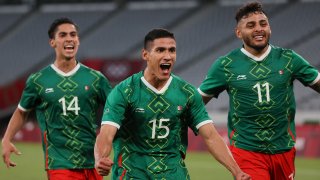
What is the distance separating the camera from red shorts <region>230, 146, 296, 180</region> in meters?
7.19

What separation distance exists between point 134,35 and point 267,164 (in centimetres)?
2415

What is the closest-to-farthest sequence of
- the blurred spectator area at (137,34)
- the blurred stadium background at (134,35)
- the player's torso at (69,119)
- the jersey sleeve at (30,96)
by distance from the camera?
the player's torso at (69,119), the jersey sleeve at (30,96), the blurred stadium background at (134,35), the blurred spectator area at (137,34)

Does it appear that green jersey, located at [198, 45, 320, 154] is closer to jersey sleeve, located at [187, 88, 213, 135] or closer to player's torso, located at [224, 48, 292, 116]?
player's torso, located at [224, 48, 292, 116]

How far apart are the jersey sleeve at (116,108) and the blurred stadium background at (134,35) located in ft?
55.6

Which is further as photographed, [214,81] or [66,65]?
[66,65]

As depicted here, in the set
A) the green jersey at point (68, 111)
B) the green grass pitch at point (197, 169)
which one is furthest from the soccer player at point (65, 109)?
the green grass pitch at point (197, 169)

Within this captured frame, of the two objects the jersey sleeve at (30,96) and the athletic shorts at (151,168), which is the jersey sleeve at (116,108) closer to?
the athletic shorts at (151,168)

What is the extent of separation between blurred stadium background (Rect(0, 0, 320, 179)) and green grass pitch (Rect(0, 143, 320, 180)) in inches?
187

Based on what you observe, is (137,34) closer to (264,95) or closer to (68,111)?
(68,111)

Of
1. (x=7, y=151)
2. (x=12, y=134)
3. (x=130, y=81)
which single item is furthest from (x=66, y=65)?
(x=130, y=81)

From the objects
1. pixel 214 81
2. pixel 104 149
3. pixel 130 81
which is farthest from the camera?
pixel 214 81

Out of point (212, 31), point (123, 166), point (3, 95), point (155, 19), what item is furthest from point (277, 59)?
point (155, 19)

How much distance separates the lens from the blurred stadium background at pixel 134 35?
24.8 metres

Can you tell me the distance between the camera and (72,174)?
759cm
